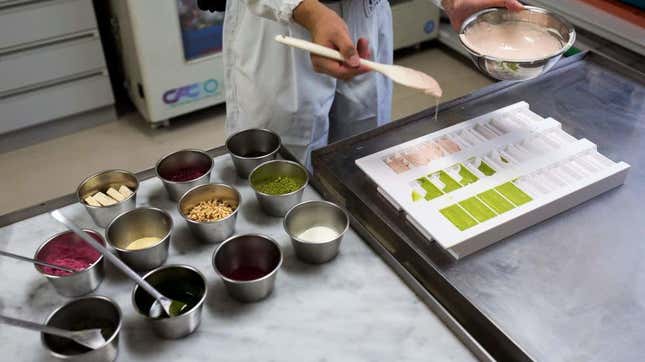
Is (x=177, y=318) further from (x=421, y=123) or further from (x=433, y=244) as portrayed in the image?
(x=421, y=123)

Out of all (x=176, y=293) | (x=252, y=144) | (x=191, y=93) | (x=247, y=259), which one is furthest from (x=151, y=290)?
(x=191, y=93)

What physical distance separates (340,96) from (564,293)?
75 centimetres

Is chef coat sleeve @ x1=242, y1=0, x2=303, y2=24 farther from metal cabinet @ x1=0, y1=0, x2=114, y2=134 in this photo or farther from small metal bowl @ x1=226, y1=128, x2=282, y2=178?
metal cabinet @ x1=0, y1=0, x2=114, y2=134

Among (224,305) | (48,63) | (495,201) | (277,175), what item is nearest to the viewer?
(224,305)

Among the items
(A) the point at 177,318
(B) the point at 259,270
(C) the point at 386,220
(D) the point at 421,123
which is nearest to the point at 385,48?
(D) the point at 421,123

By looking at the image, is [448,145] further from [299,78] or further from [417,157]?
[299,78]

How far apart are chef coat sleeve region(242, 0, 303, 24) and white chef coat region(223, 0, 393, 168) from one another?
0.04m

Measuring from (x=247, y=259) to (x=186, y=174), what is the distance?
26 centimetres

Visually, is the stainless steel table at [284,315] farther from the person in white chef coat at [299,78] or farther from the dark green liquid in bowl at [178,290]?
the person in white chef coat at [299,78]

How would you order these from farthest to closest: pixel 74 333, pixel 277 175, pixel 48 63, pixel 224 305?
pixel 48 63 → pixel 277 175 → pixel 224 305 → pixel 74 333

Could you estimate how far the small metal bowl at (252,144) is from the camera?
1.17 metres

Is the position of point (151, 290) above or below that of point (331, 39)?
below

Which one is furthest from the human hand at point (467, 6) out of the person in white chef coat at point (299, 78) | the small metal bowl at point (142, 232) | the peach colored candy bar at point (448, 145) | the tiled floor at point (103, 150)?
the tiled floor at point (103, 150)

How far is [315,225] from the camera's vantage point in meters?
1.06
